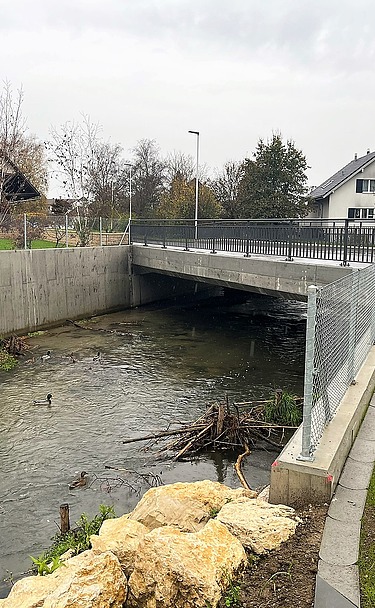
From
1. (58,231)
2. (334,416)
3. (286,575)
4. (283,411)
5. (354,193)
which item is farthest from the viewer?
(354,193)

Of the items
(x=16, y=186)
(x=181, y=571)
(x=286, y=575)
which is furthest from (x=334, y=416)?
(x=16, y=186)

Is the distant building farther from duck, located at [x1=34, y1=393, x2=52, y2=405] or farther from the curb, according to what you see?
the curb

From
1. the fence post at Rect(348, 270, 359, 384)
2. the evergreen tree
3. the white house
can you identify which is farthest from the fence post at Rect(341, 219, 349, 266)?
the white house

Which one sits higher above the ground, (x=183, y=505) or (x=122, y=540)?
(x=122, y=540)

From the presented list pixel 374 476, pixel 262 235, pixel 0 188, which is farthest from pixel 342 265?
pixel 0 188

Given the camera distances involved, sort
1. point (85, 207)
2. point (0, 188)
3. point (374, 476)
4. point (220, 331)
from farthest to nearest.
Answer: point (85, 207) → point (0, 188) → point (220, 331) → point (374, 476)

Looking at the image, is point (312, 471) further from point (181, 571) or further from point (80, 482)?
point (80, 482)

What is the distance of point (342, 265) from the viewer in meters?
12.3

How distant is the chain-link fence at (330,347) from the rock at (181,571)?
48.3 inches

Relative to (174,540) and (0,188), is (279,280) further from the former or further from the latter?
(0,188)

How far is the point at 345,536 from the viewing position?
3688mm

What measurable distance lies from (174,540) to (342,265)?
996cm

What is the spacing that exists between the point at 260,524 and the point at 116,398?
794 cm

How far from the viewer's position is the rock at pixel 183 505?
439 centimetres
